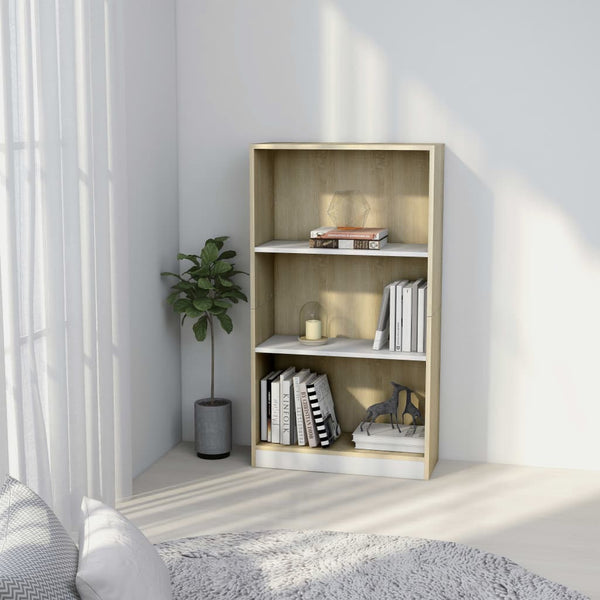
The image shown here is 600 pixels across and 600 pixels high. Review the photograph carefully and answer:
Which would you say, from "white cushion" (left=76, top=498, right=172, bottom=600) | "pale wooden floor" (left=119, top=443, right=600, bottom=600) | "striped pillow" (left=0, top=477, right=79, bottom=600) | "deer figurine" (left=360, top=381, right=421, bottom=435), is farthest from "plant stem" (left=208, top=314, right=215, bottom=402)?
"striped pillow" (left=0, top=477, right=79, bottom=600)

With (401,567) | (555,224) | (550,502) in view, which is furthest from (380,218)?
(401,567)

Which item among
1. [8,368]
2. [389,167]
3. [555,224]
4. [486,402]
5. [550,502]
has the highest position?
[389,167]

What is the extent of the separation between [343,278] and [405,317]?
1.46ft

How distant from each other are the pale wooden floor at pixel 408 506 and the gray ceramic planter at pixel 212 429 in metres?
0.07

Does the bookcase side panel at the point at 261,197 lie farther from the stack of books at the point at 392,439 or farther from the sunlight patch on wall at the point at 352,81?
the stack of books at the point at 392,439

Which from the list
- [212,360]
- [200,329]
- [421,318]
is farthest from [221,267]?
[421,318]

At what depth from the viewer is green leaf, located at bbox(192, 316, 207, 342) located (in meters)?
4.10

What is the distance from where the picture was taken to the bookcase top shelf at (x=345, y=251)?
3.82 metres

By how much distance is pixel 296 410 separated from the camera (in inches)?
160

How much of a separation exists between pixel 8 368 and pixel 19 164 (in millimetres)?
663

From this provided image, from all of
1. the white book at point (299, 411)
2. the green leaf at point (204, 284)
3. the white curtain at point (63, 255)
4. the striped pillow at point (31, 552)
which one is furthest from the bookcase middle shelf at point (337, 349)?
the striped pillow at point (31, 552)

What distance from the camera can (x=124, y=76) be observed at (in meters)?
3.60

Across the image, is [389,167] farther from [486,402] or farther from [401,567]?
[401,567]

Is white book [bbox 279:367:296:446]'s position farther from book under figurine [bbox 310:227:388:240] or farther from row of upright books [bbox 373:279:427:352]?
book under figurine [bbox 310:227:388:240]
